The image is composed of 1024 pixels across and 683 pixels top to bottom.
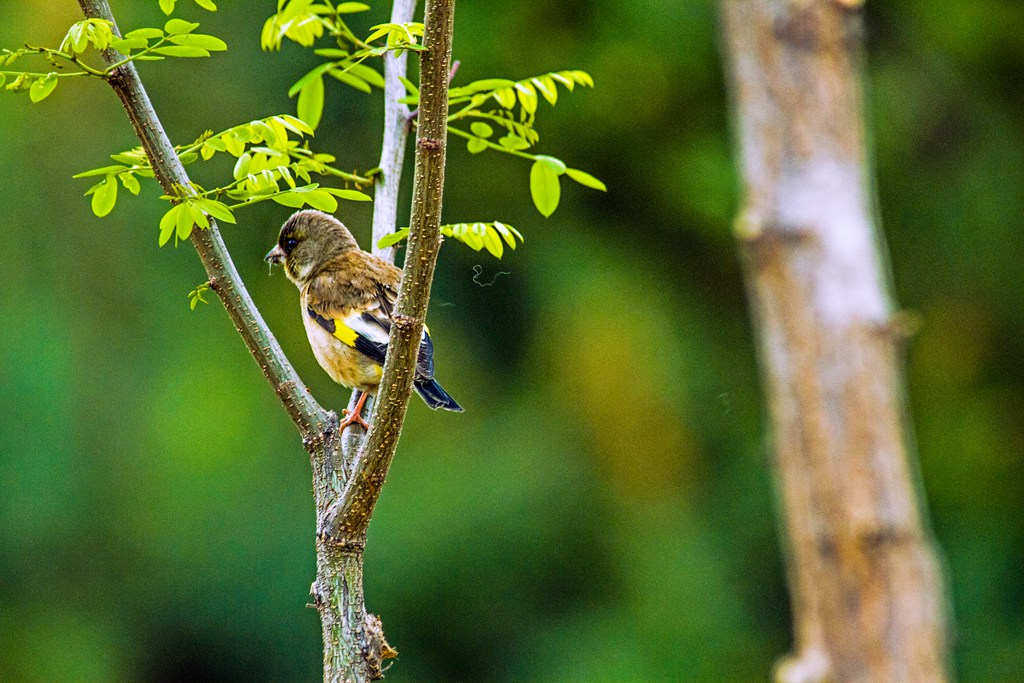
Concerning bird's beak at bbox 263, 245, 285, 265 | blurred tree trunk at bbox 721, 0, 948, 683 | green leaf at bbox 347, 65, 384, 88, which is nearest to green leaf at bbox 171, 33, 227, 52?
green leaf at bbox 347, 65, 384, 88

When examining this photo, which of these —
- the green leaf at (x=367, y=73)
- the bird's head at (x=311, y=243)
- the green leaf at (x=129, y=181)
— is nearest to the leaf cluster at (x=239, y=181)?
the green leaf at (x=129, y=181)

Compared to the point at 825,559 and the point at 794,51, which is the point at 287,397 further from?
the point at 794,51

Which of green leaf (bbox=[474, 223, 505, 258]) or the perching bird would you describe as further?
the perching bird

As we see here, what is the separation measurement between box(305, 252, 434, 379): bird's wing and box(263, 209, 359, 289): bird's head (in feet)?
0.23

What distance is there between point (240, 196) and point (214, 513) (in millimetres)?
4209

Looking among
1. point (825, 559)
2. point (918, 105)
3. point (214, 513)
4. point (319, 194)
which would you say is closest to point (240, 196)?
point (319, 194)

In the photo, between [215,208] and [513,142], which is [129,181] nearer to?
[215,208]

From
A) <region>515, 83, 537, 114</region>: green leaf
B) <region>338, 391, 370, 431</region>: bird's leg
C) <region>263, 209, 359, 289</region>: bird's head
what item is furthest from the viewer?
<region>263, 209, 359, 289</region>: bird's head

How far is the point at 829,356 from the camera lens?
3.57 meters

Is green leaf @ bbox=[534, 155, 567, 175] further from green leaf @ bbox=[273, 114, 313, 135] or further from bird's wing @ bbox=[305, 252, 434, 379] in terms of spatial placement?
bird's wing @ bbox=[305, 252, 434, 379]

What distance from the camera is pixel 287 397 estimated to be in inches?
76.8

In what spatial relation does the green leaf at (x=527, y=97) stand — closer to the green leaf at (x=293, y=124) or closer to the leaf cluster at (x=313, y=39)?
the leaf cluster at (x=313, y=39)

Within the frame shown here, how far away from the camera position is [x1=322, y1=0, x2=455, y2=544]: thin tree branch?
5.04ft

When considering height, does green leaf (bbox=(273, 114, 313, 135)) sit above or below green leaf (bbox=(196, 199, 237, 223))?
above
